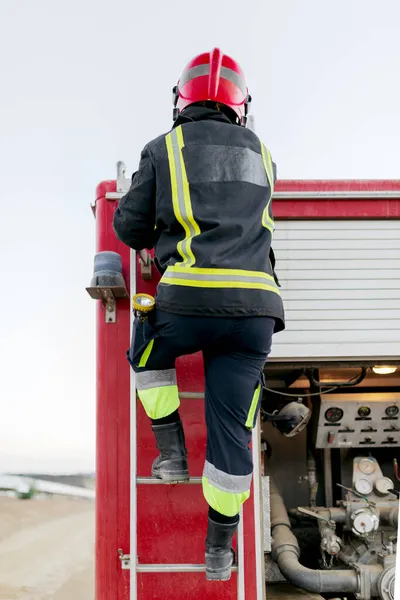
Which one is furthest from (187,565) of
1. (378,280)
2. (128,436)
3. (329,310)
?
(378,280)

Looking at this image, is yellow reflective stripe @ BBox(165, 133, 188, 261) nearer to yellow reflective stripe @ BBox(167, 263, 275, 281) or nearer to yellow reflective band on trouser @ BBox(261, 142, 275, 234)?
yellow reflective stripe @ BBox(167, 263, 275, 281)

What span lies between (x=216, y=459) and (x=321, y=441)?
8.25ft

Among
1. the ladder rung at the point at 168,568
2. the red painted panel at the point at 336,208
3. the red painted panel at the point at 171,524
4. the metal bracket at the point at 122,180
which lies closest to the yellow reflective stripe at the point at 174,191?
the metal bracket at the point at 122,180

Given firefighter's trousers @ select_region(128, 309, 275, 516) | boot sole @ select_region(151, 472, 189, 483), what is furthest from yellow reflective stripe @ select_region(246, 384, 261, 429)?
boot sole @ select_region(151, 472, 189, 483)

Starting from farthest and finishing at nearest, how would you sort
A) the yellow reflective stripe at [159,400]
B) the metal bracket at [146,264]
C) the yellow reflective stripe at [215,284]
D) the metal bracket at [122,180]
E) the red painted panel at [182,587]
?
the metal bracket at [122,180] → the metal bracket at [146,264] → the red painted panel at [182,587] → the yellow reflective stripe at [159,400] → the yellow reflective stripe at [215,284]

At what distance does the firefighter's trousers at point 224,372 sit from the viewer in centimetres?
253

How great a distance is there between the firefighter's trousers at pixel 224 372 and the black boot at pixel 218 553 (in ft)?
0.43

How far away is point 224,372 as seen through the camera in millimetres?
2598

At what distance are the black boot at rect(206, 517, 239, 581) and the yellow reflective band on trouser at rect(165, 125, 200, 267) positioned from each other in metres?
1.11

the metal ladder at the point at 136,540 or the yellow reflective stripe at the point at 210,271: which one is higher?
the yellow reflective stripe at the point at 210,271

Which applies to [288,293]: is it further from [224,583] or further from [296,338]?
[224,583]

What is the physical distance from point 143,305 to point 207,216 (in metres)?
0.44

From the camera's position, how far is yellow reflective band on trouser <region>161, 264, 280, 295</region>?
8.09 ft

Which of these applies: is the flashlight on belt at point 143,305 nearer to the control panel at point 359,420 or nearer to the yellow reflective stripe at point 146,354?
the yellow reflective stripe at point 146,354
